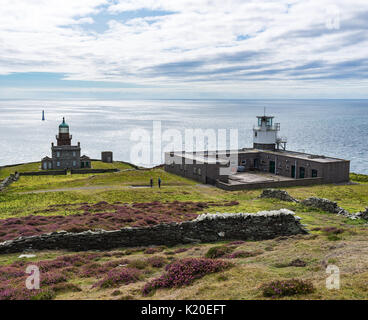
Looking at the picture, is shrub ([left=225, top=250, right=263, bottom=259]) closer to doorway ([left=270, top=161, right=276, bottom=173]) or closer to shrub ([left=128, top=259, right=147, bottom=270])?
shrub ([left=128, top=259, right=147, bottom=270])

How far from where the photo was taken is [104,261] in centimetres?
1978

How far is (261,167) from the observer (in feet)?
252

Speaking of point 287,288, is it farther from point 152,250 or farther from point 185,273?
point 152,250

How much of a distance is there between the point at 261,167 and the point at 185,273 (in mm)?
63711

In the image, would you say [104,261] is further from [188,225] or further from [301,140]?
[301,140]

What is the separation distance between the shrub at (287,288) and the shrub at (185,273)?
3206 millimetres

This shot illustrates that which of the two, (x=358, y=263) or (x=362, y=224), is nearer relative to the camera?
(x=358, y=263)

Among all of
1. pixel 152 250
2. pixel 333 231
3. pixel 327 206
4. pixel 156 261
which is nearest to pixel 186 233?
pixel 152 250

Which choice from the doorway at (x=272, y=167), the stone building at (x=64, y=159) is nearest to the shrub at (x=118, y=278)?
the doorway at (x=272, y=167)

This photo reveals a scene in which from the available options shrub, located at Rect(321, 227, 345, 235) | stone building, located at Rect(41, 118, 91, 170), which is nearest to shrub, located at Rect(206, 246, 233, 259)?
shrub, located at Rect(321, 227, 345, 235)

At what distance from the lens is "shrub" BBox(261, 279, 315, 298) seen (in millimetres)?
11927

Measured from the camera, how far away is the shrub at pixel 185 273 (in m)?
14.4
